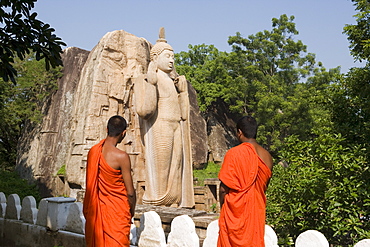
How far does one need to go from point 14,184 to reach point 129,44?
7.33 meters

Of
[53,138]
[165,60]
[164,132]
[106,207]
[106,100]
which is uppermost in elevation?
[165,60]

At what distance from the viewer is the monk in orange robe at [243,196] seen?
353cm

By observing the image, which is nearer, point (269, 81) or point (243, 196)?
point (243, 196)

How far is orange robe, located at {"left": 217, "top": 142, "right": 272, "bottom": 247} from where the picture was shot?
3523 millimetres

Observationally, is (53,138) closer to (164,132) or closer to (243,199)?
(164,132)

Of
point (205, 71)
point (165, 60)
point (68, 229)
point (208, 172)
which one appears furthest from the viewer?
point (205, 71)

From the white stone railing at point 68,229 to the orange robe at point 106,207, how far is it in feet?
3.04

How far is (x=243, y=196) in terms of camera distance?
3572 millimetres

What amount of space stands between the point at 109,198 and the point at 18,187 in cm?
1128

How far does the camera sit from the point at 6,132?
695 inches

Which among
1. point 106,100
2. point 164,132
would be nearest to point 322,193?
point 164,132

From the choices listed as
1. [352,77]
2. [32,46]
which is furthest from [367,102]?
[32,46]

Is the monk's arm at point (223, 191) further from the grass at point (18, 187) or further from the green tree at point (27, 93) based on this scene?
the green tree at point (27, 93)

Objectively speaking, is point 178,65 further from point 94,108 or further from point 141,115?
point 141,115
